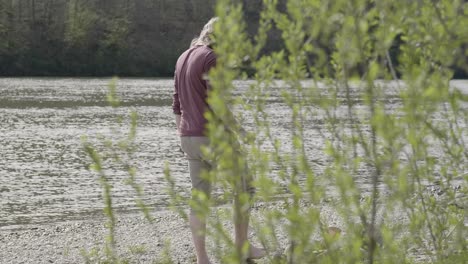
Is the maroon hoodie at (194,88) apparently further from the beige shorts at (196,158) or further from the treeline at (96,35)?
the treeline at (96,35)

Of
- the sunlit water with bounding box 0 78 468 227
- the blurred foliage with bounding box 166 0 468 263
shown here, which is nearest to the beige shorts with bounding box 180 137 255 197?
the sunlit water with bounding box 0 78 468 227

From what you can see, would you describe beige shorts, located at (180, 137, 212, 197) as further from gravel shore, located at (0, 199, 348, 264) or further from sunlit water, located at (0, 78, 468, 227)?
gravel shore, located at (0, 199, 348, 264)

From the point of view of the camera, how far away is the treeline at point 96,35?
93.8 m

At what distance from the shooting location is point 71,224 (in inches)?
512

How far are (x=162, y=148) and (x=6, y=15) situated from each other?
77.1 m

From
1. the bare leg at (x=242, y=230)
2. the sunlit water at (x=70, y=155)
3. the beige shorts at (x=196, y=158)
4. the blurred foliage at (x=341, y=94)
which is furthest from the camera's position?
the sunlit water at (x=70, y=155)

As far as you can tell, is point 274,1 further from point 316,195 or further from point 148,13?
point 148,13

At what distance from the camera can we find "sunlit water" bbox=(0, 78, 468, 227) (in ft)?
50.7

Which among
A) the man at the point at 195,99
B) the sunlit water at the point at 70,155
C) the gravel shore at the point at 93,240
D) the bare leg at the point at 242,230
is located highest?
the man at the point at 195,99

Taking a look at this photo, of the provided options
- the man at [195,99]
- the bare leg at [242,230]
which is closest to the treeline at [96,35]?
the bare leg at [242,230]

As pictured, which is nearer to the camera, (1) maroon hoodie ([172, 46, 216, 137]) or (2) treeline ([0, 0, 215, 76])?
(1) maroon hoodie ([172, 46, 216, 137])

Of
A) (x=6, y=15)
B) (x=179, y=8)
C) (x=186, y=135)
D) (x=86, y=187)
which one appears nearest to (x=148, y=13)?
(x=179, y=8)

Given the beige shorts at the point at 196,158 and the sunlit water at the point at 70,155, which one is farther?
the sunlit water at the point at 70,155

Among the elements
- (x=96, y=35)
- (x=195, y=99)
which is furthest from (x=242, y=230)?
(x=96, y=35)
